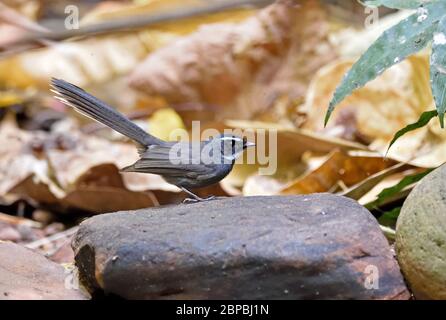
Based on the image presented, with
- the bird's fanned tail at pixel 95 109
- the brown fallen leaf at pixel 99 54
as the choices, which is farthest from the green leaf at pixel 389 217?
the brown fallen leaf at pixel 99 54

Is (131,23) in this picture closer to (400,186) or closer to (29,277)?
(400,186)

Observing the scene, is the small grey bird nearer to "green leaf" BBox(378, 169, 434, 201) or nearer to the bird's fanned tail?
the bird's fanned tail

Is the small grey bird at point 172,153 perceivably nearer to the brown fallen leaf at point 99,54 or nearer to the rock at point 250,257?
the rock at point 250,257

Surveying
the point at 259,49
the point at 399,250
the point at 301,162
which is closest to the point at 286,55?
the point at 259,49

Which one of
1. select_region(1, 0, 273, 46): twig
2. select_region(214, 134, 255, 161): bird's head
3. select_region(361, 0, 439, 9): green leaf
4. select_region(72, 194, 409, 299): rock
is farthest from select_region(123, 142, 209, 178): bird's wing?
select_region(1, 0, 273, 46): twig

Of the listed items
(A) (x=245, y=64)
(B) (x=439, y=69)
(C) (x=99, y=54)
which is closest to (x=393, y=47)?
(B) (x=439, y=69)

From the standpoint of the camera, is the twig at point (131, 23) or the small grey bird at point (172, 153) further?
the twig at point (131, 23)
